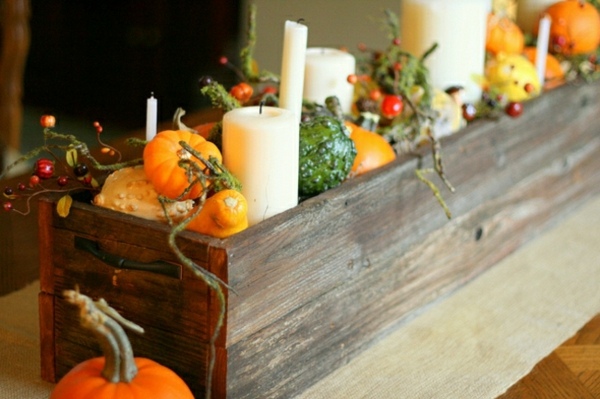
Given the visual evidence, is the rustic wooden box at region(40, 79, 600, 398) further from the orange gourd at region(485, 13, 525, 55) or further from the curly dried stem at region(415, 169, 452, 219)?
the orange gourd at region(485, 13, 525, 55)

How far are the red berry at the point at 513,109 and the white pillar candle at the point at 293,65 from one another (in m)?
0.49

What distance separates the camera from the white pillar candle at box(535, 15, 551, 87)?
169cm

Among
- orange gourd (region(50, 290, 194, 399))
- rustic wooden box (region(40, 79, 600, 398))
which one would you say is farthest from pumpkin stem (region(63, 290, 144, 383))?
rustic wooden box (region(40, 79, 600, 398))

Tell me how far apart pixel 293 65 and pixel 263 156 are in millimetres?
169

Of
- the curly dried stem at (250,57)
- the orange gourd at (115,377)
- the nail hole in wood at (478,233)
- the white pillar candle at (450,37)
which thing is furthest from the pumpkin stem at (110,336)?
the white pillar candle at (450,37)

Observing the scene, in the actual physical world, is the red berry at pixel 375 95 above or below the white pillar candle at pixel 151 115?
below

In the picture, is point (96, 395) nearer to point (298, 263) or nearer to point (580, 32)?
point (298, 263)

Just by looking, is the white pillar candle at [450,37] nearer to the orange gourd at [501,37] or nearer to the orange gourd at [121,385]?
the orange gourd at [501,37]

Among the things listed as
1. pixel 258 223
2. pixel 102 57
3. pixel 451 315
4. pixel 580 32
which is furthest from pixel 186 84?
pixel 258 223

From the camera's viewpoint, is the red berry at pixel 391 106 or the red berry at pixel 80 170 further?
the red berry at pixel 391 106

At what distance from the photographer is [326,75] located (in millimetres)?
1411

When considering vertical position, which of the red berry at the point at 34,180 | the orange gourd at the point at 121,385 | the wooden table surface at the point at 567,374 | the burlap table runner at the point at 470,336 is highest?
the red berry at the point at 34,180

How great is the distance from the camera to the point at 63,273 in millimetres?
1100

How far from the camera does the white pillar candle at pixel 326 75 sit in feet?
4.63
